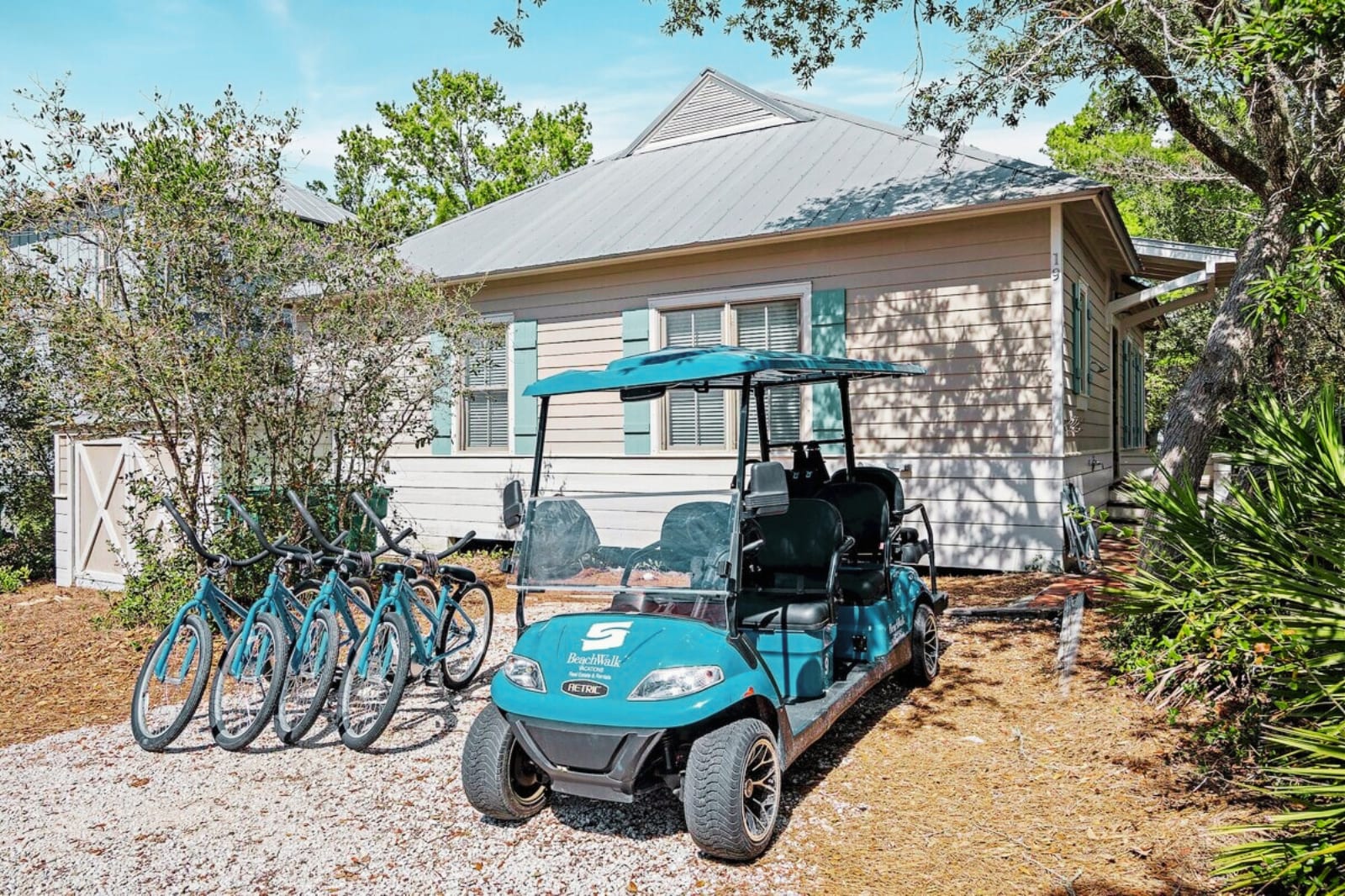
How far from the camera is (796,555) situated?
4.73 m

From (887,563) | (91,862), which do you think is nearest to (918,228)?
(887,563)

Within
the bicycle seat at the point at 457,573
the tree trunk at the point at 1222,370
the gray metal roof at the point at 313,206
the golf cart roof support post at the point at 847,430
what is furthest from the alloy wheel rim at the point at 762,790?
the gray metal roof at the point at 313,206

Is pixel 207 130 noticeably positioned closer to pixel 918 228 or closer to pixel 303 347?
pixel 303 347

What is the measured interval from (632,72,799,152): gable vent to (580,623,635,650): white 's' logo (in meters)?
10.1

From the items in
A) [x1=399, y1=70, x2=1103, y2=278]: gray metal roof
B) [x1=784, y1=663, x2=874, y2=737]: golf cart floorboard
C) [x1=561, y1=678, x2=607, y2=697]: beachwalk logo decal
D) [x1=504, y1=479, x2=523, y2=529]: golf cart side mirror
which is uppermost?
[x1=399, y1=70, x2=1103, y2=278]: gray metal roof

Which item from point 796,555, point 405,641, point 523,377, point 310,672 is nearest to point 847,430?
point 796,555

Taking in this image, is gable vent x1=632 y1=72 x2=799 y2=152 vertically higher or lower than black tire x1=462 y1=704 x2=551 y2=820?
higher

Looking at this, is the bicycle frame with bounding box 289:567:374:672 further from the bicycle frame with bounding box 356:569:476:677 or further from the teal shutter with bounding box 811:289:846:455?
the teal shutter with bounding box 811:289:846:455

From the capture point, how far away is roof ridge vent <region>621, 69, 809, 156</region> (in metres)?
12.3

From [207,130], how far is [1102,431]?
10466mm

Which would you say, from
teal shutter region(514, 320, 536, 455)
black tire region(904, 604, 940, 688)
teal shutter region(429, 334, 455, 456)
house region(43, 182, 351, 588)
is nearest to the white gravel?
black tire region(904, 604, 940, 688)

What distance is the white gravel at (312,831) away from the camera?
10.8 ft

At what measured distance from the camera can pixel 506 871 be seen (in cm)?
334

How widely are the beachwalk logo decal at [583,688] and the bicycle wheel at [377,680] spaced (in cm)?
156
